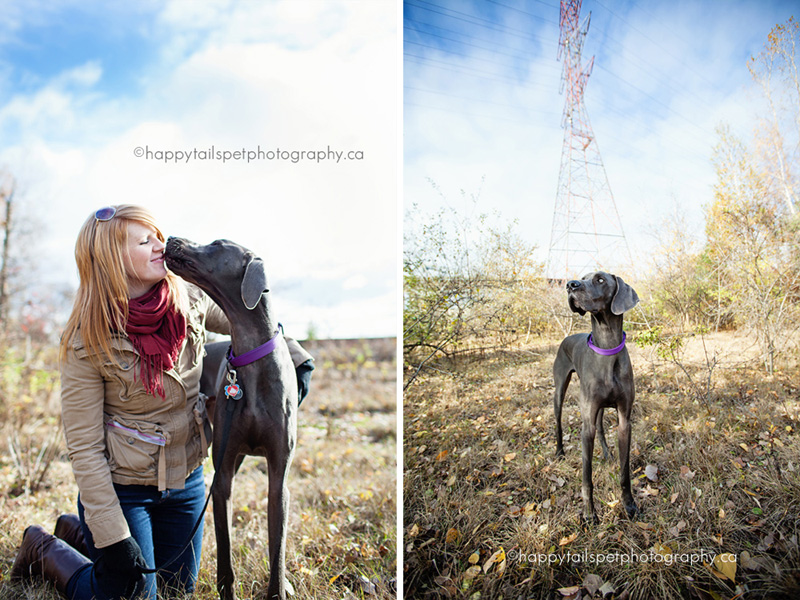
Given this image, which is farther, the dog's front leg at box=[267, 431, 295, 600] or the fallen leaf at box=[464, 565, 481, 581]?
the fallen leaf at box=[464, 565, 481, 581]

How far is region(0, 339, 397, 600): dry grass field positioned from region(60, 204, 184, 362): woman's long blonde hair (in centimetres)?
140

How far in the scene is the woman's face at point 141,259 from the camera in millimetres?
2152

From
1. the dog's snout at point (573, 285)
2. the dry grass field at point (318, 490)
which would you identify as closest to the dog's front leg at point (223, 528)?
the dry grass field at point (318, 490)

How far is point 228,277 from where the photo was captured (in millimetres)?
2014

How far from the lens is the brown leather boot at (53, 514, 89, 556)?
2.76 meters

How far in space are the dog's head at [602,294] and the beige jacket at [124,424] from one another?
1.78 m

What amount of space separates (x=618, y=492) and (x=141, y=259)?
7.81ft

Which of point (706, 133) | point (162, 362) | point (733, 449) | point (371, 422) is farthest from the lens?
point (371, 422)

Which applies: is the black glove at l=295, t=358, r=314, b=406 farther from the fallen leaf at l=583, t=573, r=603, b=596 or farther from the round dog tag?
the fallen leaf at l=583, t=573, r=603, b=596

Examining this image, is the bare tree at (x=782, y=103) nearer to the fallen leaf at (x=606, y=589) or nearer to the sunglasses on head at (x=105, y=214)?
the fallen leaf at (x=606, y=589)

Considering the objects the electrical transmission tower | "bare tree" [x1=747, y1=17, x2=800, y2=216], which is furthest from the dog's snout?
"bare tree" [x1=747, y1=17, x2=800, y2=216]

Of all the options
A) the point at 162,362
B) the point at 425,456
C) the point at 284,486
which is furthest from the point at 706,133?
the point at 162,362

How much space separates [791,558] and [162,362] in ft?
9.36

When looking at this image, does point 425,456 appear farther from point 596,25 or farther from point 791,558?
point 596,25
